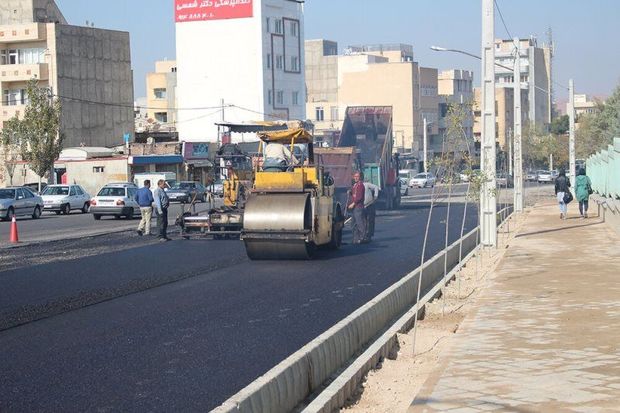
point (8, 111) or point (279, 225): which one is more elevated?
point (8, 111)

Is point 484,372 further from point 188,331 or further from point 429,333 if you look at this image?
point 188,331

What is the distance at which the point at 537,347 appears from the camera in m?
11.4

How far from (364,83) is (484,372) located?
4243 inches

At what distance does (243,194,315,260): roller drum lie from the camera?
72.4 ft

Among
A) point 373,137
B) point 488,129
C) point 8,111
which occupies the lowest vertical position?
point 488,129

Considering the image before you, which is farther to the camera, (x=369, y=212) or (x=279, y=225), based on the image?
(x=369, y=212)

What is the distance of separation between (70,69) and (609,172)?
5321 cm

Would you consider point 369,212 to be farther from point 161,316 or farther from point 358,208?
point 161,316

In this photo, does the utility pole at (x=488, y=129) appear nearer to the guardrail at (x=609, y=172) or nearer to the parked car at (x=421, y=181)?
the guardrail at (x=609, y=172)

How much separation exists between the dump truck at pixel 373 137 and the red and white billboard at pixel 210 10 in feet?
169

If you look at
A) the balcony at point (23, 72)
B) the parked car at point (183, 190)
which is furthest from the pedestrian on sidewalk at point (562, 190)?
the balcony at point (23, 72)

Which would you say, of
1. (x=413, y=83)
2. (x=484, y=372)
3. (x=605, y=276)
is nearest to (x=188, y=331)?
(x=484, y=372)

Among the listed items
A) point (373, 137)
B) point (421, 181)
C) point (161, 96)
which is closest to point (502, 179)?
point (373, 137)

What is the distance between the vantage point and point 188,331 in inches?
524
